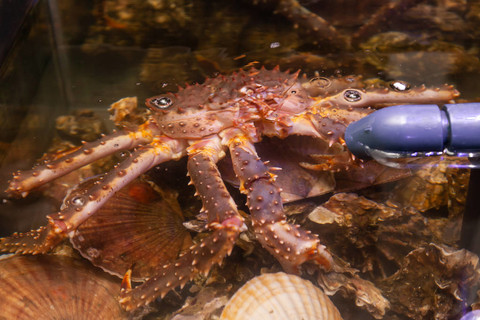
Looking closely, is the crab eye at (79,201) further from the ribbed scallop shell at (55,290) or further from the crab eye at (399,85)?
the crab eye at (399,85)

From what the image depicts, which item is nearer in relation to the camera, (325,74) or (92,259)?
(92,259)

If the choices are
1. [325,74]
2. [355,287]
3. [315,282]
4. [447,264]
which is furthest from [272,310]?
[325,74]

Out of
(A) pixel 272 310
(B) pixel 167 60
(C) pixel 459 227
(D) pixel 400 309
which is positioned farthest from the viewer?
(B) pixel 167 60

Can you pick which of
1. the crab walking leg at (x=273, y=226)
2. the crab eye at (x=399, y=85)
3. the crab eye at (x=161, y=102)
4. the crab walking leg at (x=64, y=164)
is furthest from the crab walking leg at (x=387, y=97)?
the crab walking leg at (x=64, y=164)

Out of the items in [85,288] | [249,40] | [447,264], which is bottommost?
[85,288]

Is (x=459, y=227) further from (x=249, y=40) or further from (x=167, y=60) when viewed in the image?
(x=167, y=60)

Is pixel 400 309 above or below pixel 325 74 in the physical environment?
below

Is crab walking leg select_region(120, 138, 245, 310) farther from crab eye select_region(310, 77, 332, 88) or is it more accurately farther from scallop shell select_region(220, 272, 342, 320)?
crab eye select_region(310, 77, 332, 88)
